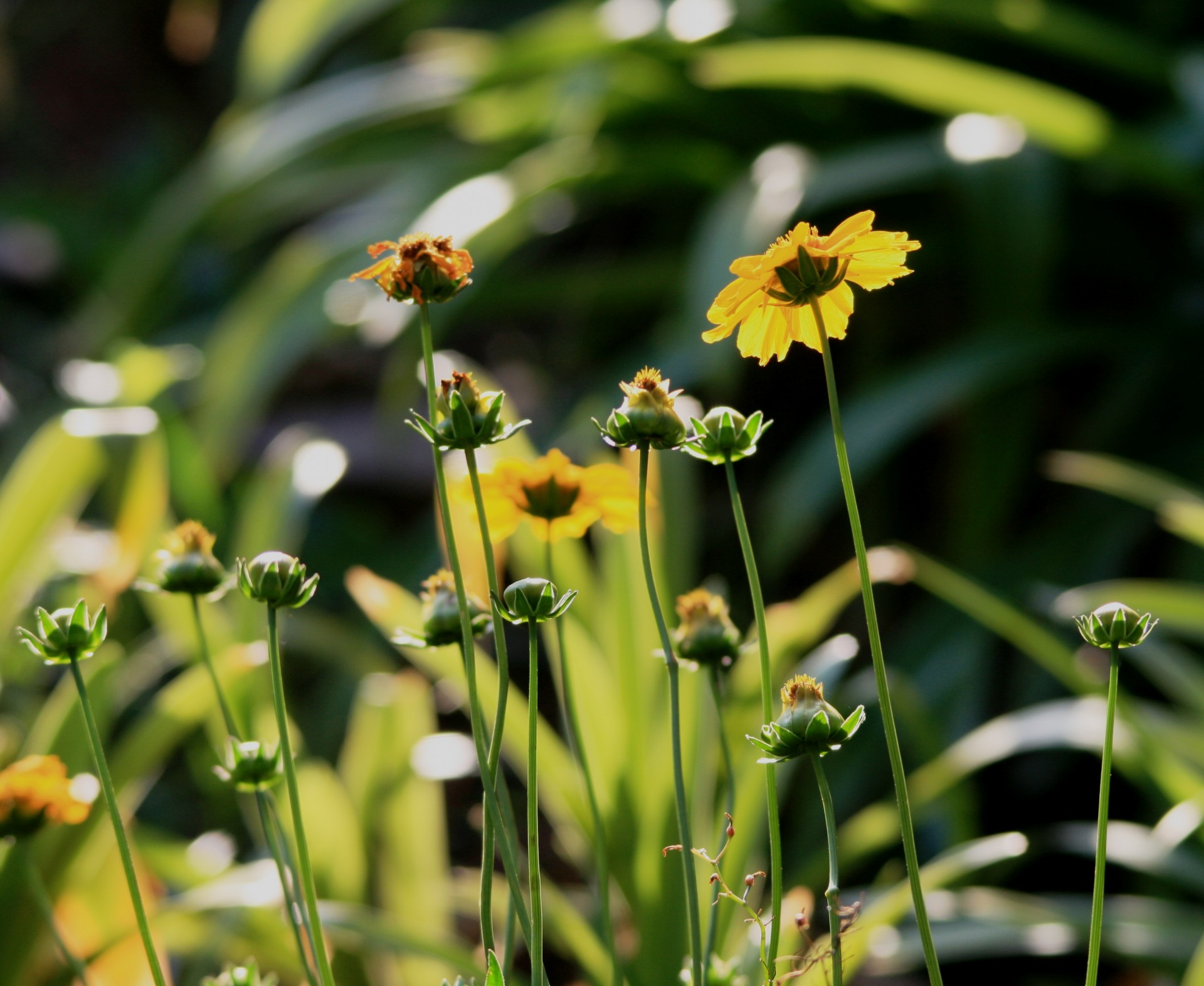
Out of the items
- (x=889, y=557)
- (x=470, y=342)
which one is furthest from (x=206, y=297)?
(x=889, y=557)

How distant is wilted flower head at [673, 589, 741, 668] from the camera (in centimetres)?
33

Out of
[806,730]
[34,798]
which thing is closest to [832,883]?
[806,730]

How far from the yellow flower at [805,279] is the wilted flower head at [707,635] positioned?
0.30ft

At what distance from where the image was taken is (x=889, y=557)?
29.7 inches

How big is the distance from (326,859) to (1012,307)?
2.77 ft

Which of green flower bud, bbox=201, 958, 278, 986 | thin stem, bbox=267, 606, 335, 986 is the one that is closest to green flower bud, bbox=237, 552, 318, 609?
thin stem, bbox=267, 606, 335, 986

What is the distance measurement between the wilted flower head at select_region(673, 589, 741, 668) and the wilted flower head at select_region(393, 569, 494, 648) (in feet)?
0.20

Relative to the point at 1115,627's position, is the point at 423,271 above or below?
above

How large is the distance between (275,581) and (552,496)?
0.09 m

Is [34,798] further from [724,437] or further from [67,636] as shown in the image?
[724,437]

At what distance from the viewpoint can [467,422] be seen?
0.89 ft

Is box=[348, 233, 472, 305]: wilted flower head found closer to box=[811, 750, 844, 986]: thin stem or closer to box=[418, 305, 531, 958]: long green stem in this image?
box=[418, 305, 531, 958]: long green stem

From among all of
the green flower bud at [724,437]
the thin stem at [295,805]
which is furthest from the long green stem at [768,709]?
the thin stem at [295,805]

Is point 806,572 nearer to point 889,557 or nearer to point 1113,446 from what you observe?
point 1113,446
